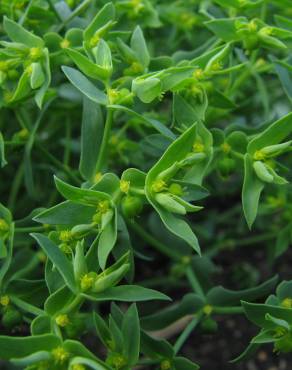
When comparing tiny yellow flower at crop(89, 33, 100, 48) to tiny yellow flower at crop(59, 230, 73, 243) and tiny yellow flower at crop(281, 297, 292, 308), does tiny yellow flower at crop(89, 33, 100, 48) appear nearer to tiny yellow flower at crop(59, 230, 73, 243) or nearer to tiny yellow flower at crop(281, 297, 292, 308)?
tiny yellow flower at crop(59, 230, 73, 243)

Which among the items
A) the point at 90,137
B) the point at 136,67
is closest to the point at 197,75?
the point at 136,67

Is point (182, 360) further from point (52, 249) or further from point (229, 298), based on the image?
point (52, 249)

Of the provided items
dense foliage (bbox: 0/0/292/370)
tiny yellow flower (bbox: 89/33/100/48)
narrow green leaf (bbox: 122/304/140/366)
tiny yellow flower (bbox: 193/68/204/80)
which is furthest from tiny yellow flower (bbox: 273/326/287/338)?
tiny yellow flower (bbox: 89/33/100/48)

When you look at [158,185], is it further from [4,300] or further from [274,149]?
[4,300]

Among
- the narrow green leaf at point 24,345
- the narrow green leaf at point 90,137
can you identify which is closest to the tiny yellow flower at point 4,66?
the narrow green leaf at point 90,137

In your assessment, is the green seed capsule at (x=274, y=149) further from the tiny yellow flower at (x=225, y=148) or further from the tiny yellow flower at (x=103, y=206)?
the tiny yellow flower at (x=103, y=206)
